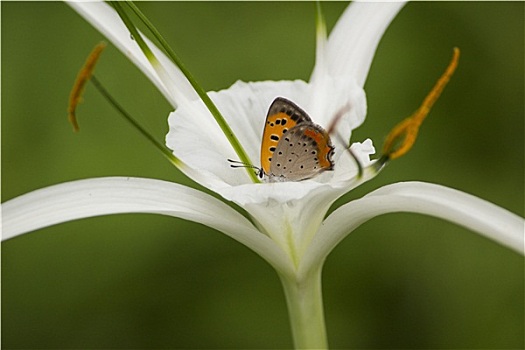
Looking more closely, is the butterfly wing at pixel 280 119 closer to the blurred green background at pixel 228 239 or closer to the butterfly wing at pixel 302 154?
the butterfly wing at pixel 302 154

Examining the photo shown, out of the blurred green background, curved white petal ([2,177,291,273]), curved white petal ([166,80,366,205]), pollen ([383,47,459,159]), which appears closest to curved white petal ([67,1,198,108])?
curved white petal ([166,80,366,205])

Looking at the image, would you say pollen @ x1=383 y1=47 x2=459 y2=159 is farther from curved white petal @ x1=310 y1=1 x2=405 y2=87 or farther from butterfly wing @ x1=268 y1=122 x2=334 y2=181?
curved white petal @ x1=310 y1=1 x2=405 y2=87

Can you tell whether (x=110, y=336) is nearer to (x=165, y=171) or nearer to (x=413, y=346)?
(x=165, y=171)

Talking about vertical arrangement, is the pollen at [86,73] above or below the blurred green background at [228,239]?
above

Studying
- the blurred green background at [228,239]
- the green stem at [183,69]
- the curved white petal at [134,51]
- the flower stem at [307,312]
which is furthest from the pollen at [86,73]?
the blurred green background at [228,239]

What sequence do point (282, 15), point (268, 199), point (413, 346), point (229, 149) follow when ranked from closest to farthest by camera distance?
point (268, 199), point (229, 149), point (413, 346), point (282, 15)

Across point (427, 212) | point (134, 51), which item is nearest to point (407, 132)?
point (427, 212)

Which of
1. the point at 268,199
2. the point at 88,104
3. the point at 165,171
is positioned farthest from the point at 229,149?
the point at 88,104
